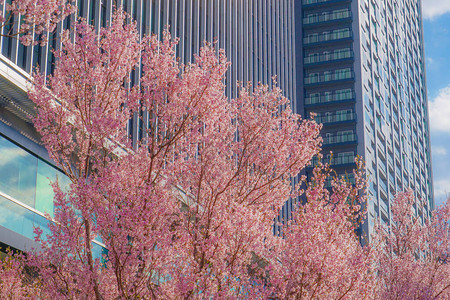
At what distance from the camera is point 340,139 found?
74.1 metres

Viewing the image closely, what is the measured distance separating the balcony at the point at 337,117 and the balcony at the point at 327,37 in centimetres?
918

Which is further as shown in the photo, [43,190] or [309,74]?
[309,74]

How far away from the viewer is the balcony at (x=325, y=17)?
7894cm

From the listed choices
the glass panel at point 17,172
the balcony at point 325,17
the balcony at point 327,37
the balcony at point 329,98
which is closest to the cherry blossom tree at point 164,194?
the glass panel at point 17,172

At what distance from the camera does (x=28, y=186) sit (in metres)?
21.6

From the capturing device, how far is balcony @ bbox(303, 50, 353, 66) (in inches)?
3044

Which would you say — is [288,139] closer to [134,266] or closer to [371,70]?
[134,266]

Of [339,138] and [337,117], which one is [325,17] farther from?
[339,138]

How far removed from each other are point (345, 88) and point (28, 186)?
59035mm

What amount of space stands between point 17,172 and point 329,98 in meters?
59.0

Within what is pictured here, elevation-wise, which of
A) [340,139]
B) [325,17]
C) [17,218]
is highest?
[325,17]

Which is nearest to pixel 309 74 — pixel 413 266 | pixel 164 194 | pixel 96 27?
pixel 96 27


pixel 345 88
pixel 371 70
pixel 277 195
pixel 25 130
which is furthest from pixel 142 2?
pixel 371 70

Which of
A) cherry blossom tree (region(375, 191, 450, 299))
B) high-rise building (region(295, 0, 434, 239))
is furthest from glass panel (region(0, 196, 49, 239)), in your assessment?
high-rise building (region(295, 0, 434, 239))
